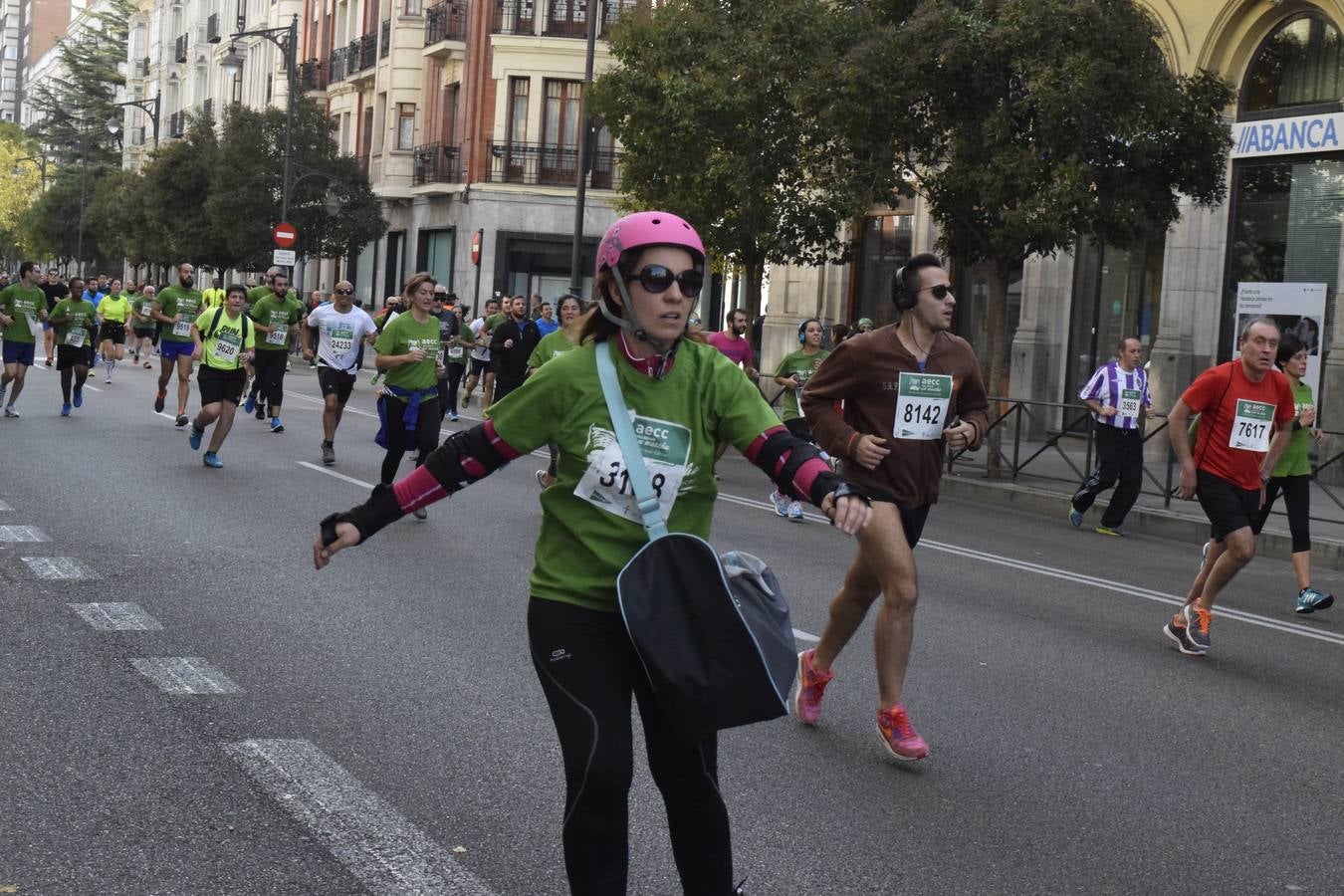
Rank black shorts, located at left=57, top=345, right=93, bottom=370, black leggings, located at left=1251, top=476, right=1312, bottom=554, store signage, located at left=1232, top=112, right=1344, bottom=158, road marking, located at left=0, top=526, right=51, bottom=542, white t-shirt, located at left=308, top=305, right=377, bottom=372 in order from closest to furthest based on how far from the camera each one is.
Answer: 1. road marking, located at left=0, top=526, right=51, bottom=542
2. black leggings, located at left=1251, top=476, right=1312, bottom=554
3. white t-shirt, located at left=308, top=305, right=377, bottom=372
4. black shorts, located at left=57, top=345, right=93, bottom=370
5. store signage, located at left=1232, top=112, right=1344, bottom=158

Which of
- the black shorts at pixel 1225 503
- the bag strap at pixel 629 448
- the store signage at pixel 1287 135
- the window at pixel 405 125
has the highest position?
the window at pixel 405 125

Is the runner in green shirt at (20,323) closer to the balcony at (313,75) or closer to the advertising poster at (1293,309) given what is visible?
the advertising poster at (1293,309)

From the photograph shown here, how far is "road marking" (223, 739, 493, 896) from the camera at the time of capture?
4516 millimetres

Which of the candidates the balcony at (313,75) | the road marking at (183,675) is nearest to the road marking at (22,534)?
the road marking at (183,675)

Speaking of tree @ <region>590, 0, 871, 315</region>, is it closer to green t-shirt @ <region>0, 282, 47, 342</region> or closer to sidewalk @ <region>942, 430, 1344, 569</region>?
sidewalk @ <region>942, 430, 1344, 569</region>

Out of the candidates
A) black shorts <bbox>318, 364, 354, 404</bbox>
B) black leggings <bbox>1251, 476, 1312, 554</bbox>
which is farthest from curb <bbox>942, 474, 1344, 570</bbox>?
black shorts <bbox>318, 364, 354, 404</bbox>

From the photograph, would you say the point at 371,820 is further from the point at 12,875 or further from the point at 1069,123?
the point at 1069,123

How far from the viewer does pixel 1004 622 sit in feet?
31.4

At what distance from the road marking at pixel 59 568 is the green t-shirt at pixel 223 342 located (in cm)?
652

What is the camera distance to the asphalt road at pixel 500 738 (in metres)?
4.82

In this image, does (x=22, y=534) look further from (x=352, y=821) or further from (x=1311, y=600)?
(x=1311, y=600)

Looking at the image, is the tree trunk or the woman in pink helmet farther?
the tree trunk

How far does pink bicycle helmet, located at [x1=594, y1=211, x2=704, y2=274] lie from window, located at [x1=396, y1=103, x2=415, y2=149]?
4957 cm

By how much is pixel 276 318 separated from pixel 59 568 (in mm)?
10895
